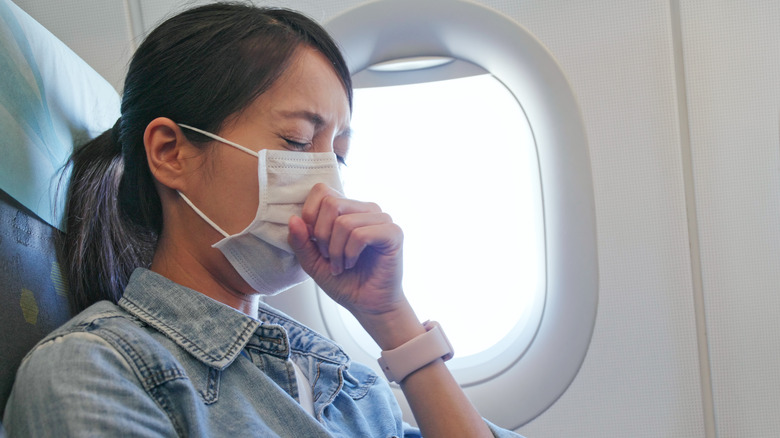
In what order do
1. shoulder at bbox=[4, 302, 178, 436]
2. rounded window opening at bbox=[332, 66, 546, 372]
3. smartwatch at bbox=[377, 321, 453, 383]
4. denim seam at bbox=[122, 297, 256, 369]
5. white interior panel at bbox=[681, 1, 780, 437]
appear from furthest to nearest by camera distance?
rounded window opening at bbox=[332, 66, 546, 372] < white interior panel at bbox=[681, 1, 780, 437] < smartwatch at bbox=[377, 321, 453, 383] < denim seam at bbox=[122, 297, 256, 369] < shoulder at bbox=[4, 302, 178, 436]

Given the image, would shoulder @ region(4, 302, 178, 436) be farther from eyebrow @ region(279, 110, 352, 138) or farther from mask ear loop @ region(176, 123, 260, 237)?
eyebrow @ region(279, 110, 352, 138)

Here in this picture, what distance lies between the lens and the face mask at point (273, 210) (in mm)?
1153

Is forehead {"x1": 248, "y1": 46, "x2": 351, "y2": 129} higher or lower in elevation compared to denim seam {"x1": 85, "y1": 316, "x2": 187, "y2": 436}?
higher

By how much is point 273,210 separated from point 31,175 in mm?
415

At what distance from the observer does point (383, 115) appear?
1.97 metres

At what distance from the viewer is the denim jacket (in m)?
0.83

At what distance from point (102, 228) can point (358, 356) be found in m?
0.85

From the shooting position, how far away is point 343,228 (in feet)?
3.72

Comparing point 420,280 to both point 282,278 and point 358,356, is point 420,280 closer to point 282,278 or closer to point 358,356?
point 358,356

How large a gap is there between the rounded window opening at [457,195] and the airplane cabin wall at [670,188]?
225 mm

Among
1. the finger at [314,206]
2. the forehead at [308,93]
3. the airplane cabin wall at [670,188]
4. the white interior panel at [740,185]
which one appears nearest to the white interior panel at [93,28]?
the airplane cabin wall at [670,188]

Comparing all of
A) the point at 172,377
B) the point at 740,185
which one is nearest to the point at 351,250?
the point at 172,377

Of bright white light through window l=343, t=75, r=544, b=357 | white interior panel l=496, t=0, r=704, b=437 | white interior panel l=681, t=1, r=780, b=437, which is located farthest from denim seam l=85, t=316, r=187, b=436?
white interior panel l=681, t=1, r=780, b=437

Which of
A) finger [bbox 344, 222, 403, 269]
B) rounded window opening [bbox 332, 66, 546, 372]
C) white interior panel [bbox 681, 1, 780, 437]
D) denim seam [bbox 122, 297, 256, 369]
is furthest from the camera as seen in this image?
rounded window opening [bbox 332, 66, 546, 372]
